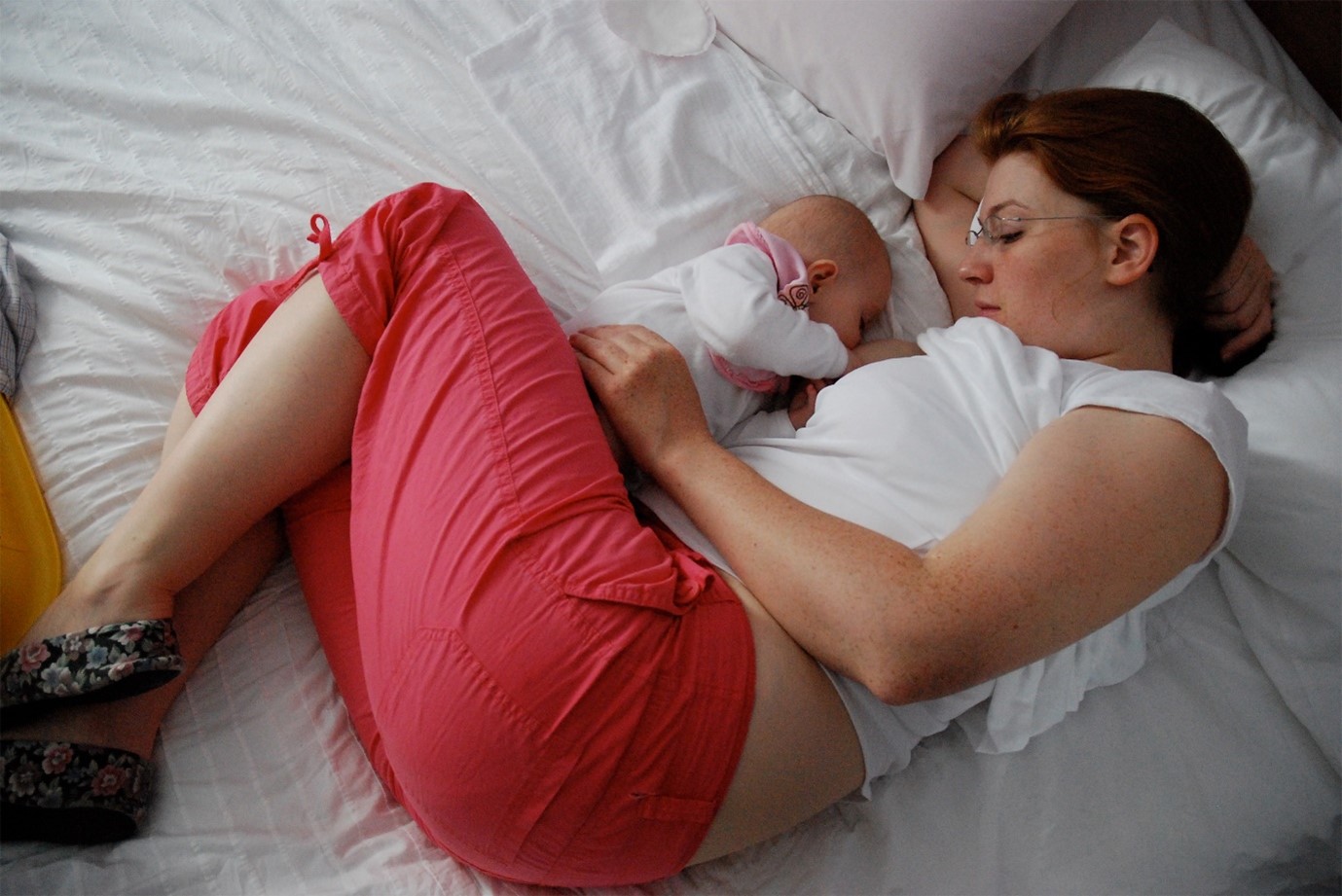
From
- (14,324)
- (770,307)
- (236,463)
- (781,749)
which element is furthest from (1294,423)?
(14,324)

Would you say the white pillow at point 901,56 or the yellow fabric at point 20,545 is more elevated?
the white pillow at point 901,56

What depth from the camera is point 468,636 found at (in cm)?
88

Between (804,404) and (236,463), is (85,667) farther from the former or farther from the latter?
(804,404)

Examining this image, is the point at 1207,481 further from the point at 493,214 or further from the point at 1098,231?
the point at 493,214

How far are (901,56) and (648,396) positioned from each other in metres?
0.69

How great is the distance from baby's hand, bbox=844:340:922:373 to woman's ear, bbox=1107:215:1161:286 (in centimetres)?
26

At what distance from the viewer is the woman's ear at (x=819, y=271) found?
129 cm

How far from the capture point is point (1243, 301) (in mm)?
1254

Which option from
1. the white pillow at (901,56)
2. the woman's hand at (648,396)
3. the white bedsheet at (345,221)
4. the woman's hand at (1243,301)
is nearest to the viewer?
the white bedsheet at (345,221)

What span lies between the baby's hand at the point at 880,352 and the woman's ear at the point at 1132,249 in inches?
10.4

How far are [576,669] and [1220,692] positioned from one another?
84 cm

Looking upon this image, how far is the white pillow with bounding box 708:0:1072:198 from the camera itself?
139 centimetres

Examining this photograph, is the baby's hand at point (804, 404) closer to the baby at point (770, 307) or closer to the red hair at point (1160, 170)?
the baby at point (770, 307)

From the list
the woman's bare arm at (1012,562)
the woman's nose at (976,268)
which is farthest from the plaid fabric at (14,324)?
the woman's nose at (976,268)
